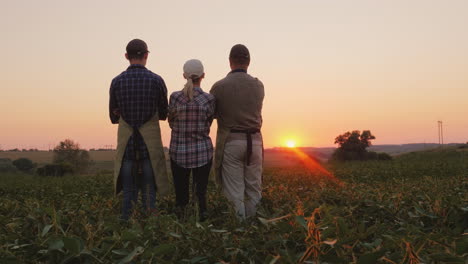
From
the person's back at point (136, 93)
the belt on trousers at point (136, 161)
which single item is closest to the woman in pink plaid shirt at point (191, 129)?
the person's back at point (136, 93)

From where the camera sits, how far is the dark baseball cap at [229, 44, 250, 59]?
508cm

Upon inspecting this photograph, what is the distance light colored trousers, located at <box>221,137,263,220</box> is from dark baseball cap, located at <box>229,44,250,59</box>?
3.43ft

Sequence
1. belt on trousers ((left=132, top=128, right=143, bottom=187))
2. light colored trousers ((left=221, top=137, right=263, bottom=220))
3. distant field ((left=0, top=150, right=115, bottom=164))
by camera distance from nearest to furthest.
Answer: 1. belt on trousers ((left=132, top=128, right=143, bottom=187))
2. light colored trousers ((left=221, top=137, right=263, bottom=220))
3. distant field ((left=0, top=150, right=115, bottom=164))

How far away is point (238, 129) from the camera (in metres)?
5.02

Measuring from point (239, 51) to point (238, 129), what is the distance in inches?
38.4

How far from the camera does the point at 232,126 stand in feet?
16.5

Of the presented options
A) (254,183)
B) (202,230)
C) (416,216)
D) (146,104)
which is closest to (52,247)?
→ (202,230)

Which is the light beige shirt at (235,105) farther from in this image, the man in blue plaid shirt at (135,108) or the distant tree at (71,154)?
the distant tree at (71,154)

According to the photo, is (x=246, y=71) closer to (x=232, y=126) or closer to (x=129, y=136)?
(x=232, y=126)

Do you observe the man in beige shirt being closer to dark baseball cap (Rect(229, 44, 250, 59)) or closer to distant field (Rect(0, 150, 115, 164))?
dark baseball cap (Rect(229, 44, 250, 59))

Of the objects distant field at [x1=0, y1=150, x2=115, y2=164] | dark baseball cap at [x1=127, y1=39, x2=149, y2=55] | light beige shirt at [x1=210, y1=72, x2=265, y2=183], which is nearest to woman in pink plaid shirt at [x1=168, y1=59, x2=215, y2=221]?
light beige shirt at [x1=210, y1=72, x2=265, y2=183]

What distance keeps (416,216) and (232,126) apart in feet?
7.79

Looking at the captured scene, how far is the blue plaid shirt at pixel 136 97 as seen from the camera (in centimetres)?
472

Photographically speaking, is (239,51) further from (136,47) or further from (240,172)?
(240,172)
